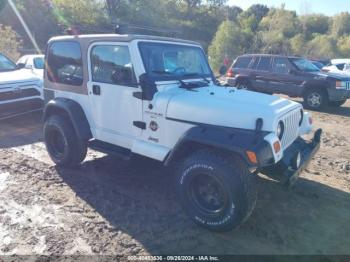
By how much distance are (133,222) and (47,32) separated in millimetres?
29063

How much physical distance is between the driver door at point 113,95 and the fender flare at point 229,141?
0.78 meters

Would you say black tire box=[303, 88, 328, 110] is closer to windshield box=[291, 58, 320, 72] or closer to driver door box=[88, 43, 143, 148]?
windshield box=[291, 58, 320, 72]

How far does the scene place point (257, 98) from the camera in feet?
13.0

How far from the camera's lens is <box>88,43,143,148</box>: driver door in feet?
13.6

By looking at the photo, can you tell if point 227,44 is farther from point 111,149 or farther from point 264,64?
point 111,149

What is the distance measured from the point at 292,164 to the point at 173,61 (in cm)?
198

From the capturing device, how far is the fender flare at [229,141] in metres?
3.17

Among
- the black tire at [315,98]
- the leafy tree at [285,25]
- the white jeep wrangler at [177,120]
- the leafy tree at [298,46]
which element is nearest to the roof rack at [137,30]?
the white jeep wrangler at [177,120]

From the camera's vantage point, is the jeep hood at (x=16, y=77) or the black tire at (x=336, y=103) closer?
the jeep hood at (x=16, y=77)

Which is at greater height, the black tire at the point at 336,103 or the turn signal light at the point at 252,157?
the turn signal light at the point at 252,157

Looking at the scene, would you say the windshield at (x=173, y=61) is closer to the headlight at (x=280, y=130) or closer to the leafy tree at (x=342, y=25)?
the headlight at (x=280, y=130)

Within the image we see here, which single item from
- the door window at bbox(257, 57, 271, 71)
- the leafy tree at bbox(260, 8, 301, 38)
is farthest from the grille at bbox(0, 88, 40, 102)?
the leafy tree at bbox(260, 8, 301, 38)

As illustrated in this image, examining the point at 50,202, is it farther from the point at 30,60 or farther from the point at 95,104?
the point at 30,60

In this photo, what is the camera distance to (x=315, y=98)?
35.9 ft
